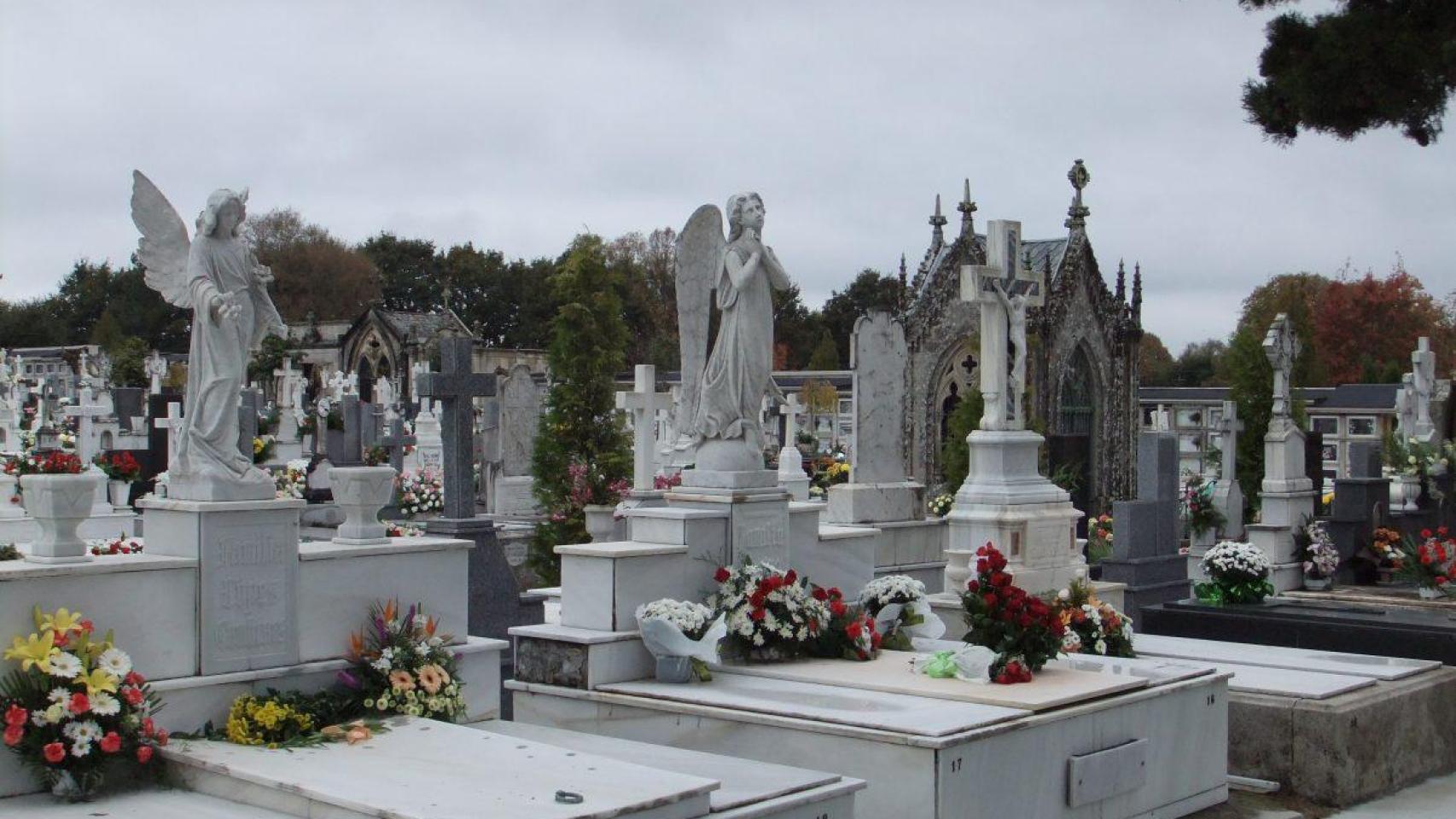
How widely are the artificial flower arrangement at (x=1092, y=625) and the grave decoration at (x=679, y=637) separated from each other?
2384mm

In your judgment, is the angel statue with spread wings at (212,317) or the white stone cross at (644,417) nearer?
the angel statue with spread wings at (212,317)

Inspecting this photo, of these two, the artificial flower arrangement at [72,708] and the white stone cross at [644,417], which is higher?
the white stone cross at [644,417]

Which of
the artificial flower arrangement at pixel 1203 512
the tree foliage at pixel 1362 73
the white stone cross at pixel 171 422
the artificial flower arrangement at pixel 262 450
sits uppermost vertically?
the tree foliage at pixel 1362 73

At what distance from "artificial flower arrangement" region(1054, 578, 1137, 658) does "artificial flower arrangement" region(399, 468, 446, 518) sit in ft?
35.0

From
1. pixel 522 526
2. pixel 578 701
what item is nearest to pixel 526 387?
pixel 522 526

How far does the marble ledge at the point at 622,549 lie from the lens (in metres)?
8.78

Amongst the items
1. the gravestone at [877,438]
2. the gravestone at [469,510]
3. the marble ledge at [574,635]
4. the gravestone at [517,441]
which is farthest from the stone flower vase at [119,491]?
the marble ledge at [574,635]

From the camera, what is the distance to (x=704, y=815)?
243 inches

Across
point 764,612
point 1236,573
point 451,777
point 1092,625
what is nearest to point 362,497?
point 451,777

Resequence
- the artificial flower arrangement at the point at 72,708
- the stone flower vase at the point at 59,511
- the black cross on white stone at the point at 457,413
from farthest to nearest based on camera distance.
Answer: the black cross on white stone at the point at 457,413 → the stone flower vase at the point at 59,511 → the artificial flower arrangement at the point at 72,708

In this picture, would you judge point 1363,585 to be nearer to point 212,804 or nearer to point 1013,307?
point 1013,307

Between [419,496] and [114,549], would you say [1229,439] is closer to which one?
[419,496]

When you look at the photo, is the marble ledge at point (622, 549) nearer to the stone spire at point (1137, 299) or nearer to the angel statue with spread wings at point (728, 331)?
the angel statue with spread wings at point (728, 331)

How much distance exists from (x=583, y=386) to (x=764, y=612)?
1010cm
